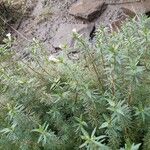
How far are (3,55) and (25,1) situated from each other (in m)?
→ 2.74

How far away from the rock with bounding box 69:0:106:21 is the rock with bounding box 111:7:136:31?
0.86 ft

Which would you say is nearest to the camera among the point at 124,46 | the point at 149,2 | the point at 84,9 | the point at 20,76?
the point at 124,46

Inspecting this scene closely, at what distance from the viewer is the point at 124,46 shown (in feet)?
9.99

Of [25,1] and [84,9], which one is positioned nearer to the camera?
[84,9]

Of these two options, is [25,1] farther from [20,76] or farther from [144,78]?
[144,78]

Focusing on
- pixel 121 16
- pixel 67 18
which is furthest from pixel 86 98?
pixel 67 18

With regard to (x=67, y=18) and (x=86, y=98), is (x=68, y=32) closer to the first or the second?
(x=67, y=18)

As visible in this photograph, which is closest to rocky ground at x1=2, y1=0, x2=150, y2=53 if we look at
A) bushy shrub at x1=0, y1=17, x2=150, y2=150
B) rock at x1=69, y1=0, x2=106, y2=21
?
rock at x1=69, y1=0, x2=106, y2=21

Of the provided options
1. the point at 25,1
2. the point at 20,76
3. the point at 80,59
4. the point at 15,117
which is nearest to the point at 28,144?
the point at 15,117

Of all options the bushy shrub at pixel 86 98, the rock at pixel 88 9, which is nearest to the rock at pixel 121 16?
the rock at pixel 88 9

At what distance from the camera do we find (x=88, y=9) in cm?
520

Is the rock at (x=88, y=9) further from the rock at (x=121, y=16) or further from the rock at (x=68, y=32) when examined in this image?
the rock at (x=121, y=16)

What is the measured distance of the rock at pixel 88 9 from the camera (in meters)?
5.14

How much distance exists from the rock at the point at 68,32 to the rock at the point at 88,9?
0.43ft
